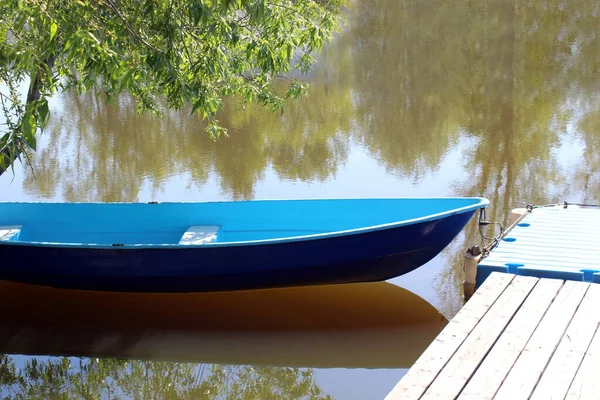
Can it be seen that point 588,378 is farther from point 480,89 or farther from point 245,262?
point 480,89

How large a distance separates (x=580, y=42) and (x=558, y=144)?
7.62 meters

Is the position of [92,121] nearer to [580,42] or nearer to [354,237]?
[354,237]

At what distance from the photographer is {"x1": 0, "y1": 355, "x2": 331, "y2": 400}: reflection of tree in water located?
17.5 feet

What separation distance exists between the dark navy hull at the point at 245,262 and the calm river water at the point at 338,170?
0.23 m

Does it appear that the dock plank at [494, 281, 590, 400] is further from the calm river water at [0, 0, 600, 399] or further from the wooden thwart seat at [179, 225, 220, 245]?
the wooden thwart seat at [179, 225, 220, 245]

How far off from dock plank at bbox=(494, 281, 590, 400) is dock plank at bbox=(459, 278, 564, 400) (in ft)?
0.09

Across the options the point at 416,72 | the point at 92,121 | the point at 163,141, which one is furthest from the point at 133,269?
the point at 416,72

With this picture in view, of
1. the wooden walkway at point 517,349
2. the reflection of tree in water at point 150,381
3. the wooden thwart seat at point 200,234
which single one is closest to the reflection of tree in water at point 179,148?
the wooden thwart seat at point 200,234

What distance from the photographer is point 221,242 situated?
6391 mm

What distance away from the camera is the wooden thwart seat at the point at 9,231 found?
7.12 meters

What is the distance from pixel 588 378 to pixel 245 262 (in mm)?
3421

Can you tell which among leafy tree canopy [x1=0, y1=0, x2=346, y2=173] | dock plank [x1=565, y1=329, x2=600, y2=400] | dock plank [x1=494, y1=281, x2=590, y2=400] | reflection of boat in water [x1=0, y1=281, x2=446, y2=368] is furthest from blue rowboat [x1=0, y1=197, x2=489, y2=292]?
dock plank [x1=565, y1=329, x2=600, y2=400]

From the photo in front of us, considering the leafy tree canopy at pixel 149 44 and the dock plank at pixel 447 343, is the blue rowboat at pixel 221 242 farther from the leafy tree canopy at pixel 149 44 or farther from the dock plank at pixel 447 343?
the dock plank at pixel 447 343

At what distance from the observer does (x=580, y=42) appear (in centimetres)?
1803
